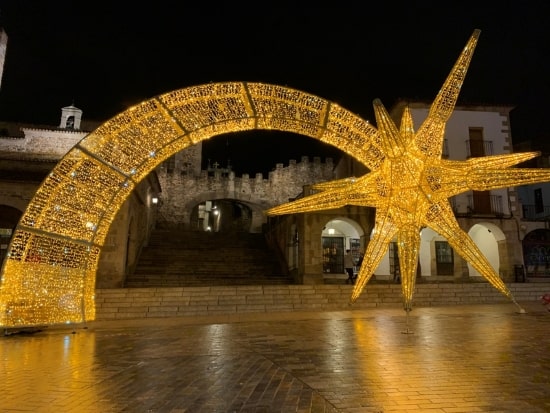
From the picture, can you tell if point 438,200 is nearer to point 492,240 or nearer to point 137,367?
point 137,367

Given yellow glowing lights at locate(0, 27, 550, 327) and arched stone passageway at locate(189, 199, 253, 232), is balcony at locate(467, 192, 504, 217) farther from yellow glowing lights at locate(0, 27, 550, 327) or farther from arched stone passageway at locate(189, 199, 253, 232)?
arched stone passageway at locate(189, 199, 253, 232)

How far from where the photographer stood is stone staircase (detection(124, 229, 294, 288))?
17.6 metres

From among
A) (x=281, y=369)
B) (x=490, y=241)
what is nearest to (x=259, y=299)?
(x=281, y=369)

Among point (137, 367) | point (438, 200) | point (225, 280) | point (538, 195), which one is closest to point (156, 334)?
point (137, 367)

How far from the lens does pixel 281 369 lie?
4.98 m

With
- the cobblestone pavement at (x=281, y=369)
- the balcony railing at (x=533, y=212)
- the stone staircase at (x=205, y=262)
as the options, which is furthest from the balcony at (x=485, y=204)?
Answer: the cobblestone pavement at (x=281, y=369)

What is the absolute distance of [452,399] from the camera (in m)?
3.85

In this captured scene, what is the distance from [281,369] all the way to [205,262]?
15.7 m

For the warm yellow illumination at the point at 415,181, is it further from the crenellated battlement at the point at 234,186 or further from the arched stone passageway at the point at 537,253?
the crenellated battlement at the point at 234,186

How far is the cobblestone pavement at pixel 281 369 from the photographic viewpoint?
3.76 metres

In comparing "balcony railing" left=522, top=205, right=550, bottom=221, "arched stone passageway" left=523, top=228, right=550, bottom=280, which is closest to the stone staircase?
"arched stone passageway" left=523, top=228, right=550, bottom=280

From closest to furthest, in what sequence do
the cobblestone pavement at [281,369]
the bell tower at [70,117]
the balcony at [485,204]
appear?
the cobblestone pavement at [281,369] < the balcony at [485,204] < the bell tower at [70,117]

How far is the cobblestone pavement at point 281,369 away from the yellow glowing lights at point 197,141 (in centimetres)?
126

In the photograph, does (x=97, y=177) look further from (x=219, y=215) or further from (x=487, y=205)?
(x=219, y=215)
